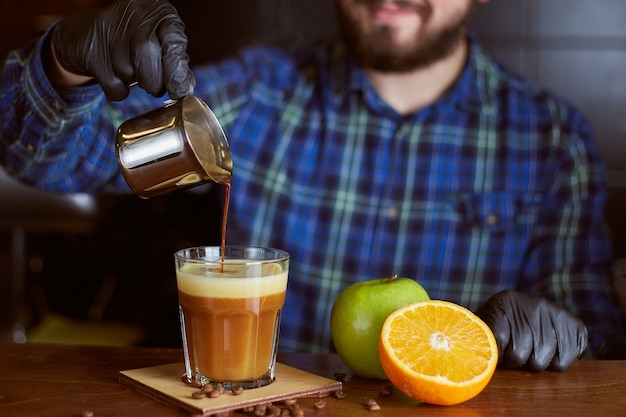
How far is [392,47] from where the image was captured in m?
2.19

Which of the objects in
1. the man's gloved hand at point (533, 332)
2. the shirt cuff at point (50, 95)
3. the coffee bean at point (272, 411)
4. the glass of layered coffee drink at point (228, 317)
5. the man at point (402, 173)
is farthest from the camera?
the man at point (402, 173)

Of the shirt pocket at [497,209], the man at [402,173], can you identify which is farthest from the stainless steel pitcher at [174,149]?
the shirt pocket at [497,209]

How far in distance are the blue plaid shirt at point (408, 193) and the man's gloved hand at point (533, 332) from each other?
0.81m

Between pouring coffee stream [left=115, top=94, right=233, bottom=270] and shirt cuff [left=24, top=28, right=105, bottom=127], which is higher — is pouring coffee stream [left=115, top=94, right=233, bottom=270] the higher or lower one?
the lower one

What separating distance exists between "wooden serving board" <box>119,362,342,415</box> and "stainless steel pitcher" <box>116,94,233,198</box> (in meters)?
0.27

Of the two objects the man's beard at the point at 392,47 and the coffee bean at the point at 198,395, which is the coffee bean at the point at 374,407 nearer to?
the coffee bean at the point at 198,395

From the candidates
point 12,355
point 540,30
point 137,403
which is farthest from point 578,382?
point 540,30

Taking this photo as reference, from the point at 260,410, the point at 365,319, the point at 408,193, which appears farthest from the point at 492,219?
the point at 260,410

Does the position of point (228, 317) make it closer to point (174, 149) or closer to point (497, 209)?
point (174, 149)

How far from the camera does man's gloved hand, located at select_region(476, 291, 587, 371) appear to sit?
1.22 metres

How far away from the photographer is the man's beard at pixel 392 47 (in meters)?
2.18

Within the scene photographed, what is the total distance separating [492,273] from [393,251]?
26 cm

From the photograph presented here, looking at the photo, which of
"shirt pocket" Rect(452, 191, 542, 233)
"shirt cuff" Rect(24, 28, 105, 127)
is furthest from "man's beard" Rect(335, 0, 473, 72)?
"shirt cuff" Rect(24, 28, 105, 127)

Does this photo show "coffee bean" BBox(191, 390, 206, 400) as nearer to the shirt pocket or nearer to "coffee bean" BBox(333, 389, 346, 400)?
"coffee bean" BBox(333, 389, 346, 400)
